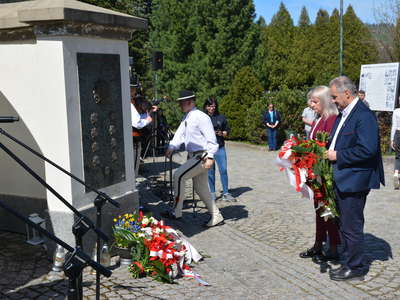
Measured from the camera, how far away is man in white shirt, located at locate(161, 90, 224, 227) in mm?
6934

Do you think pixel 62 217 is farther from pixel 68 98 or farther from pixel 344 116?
pixel 344 116

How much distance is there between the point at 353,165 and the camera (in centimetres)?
491

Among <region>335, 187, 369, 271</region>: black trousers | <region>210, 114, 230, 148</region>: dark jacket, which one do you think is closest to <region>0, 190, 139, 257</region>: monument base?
<region>335, 187, 369, 271</region>: black trousers

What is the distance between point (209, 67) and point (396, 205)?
57.5ft

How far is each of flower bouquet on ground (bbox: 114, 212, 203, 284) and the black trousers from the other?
1569 millimetres

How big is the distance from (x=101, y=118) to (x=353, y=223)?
296 centimetres

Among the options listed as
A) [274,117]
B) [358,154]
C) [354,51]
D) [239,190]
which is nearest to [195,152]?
[358,154]

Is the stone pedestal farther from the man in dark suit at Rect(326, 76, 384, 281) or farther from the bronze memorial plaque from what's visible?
the man in dark suit at Rect(326, 76, 384, 281)

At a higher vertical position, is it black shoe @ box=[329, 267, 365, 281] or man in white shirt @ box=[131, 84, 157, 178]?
man in white shirt @ box=[131, 84, 157, 178]

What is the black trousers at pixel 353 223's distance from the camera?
498 cm

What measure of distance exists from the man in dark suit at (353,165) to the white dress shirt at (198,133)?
7.13ft

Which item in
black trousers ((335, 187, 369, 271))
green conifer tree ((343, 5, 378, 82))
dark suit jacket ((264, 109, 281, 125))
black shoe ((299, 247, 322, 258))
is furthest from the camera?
green conifer tree ((343, 5, 378, 82))

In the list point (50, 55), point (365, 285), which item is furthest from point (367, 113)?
point (50, 55)

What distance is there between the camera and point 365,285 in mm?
4922
